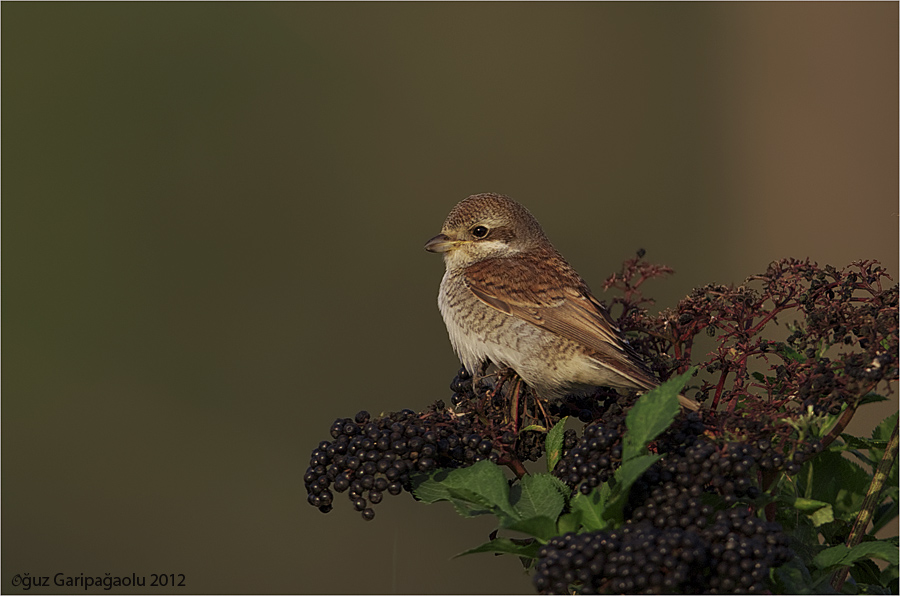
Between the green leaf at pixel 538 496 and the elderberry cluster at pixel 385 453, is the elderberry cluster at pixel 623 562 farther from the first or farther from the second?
the elderberry cluster at pixel 385 453

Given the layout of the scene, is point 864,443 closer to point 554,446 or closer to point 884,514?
point 884,514

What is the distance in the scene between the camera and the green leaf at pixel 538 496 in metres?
2.23

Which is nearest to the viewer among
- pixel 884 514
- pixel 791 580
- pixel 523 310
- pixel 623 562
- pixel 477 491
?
pixel 623 562

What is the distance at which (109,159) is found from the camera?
35.1 ft

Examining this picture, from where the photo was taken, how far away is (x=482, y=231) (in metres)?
4.82

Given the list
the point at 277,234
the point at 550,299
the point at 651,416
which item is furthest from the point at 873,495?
the point at 277,234

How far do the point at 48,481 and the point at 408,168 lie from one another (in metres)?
5.55

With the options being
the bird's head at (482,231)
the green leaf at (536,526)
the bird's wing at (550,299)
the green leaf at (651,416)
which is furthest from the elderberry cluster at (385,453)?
the bird's head at (482,231)

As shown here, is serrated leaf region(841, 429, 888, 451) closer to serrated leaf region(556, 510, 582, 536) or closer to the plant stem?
the plant stem

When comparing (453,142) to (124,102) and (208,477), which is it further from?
(208,477)

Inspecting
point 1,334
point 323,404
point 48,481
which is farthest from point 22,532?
point 323,404

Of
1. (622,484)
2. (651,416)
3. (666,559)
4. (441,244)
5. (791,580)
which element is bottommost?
(791,580)

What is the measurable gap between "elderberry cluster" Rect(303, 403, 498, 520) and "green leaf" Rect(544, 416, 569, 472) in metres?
0.17

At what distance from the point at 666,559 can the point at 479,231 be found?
304cm
